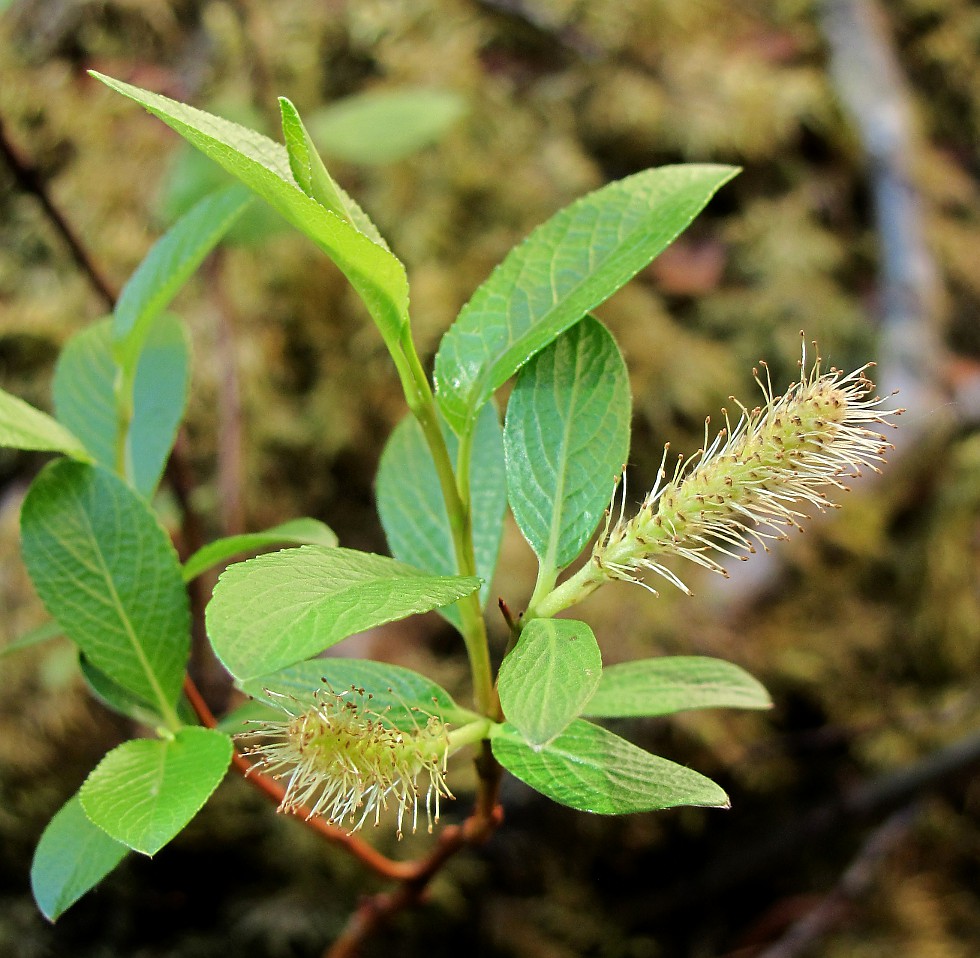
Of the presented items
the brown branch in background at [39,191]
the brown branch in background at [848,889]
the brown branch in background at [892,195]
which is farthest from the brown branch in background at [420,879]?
the brown branch in background at [892,195]

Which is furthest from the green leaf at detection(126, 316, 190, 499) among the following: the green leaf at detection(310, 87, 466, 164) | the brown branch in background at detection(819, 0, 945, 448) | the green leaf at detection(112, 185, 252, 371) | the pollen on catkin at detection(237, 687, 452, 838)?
the brown branch in background at detection(819, 0, 945, 448)

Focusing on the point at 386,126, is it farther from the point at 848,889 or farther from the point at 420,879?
the point at 848,889

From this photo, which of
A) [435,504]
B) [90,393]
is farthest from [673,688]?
[90,393]

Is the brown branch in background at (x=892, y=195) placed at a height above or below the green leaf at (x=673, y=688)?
above

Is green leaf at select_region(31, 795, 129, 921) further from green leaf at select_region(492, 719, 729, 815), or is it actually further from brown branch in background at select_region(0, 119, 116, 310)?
brown branch in background at select_region(0, 119, 116, 310)

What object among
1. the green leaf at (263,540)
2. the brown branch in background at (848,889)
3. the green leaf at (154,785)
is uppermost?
the green leaf at (263,540)

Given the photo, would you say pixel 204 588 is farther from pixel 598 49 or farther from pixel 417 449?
pixel 598 49

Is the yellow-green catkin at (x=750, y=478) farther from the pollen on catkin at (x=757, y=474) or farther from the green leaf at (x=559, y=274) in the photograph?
the green leaf at (x=559, y=274)

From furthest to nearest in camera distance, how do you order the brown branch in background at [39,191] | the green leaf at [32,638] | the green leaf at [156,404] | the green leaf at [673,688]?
the brown branch in background at [39,191] < the green leaf at [156,404] < the green leaf at [32,638] < the green leaf at [673,688]
